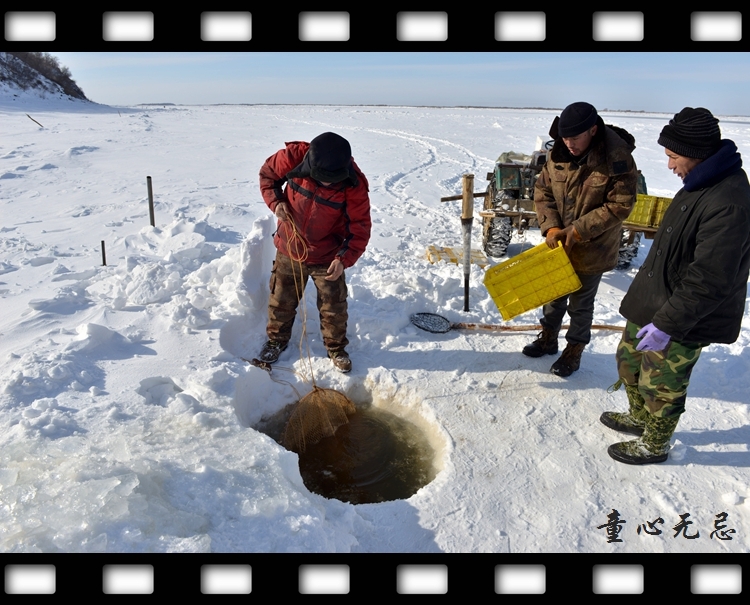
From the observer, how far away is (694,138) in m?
2.68

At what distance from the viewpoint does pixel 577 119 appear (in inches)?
134

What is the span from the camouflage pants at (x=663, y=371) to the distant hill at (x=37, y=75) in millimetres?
32765

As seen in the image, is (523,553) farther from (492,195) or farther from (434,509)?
(492,195)

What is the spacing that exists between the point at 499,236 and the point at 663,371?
15.8 feet

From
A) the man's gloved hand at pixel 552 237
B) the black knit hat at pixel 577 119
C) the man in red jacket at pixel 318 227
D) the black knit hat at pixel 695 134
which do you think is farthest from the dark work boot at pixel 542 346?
the black knit hat at pixel 695 134

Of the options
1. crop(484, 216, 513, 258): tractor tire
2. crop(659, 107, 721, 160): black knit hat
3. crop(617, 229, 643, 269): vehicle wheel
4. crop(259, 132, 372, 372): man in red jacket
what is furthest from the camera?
crop(484, 216, 513, 258): tractor tire

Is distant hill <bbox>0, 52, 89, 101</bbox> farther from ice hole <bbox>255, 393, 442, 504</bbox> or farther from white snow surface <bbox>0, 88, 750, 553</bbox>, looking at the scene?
ice hole <bbox>255, 393, 442, 504</bbox>

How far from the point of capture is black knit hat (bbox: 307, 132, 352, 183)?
3.55m

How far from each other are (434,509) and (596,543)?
847 millimetres

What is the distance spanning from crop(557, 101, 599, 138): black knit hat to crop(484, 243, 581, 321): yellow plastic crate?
0.80 metres

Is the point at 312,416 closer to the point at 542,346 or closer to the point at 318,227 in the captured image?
the point at 318,227

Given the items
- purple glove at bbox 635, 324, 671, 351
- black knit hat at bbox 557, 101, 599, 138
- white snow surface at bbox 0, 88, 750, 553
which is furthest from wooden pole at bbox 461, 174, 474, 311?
purple glove at bbox 635, 324, 671, 351

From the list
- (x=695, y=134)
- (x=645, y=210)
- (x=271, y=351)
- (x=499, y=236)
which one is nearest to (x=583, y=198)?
(x=695, y=134)

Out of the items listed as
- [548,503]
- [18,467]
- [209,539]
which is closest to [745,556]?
[548,503]
